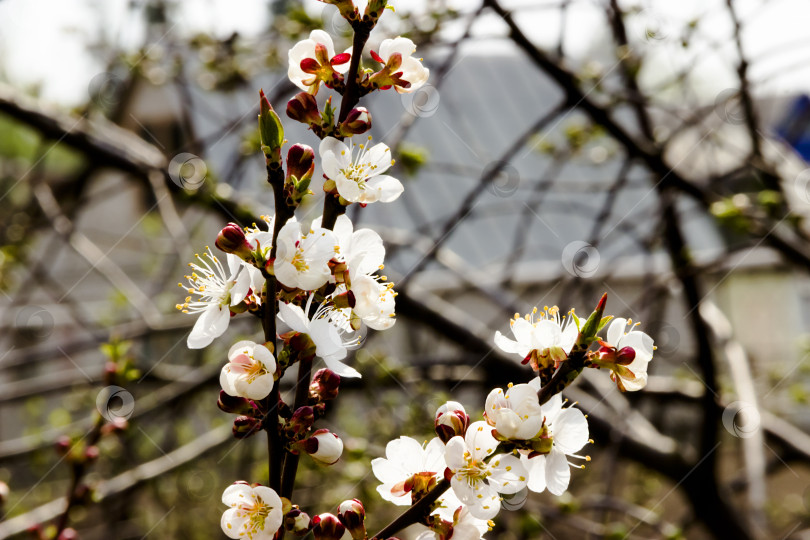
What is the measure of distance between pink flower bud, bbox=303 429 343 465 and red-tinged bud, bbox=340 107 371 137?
0.96 ft

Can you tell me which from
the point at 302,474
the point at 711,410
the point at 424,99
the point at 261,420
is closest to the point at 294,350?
the point at 261,420

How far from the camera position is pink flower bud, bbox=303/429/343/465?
0.63 meters

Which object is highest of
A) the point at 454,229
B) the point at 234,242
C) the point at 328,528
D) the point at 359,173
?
the point at 454,229

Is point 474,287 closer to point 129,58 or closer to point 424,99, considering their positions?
point 424,99

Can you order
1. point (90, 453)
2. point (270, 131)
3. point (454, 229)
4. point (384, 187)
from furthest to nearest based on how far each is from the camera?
point (454, 229), point (90, 453), point (384, 187), point (270, 131)

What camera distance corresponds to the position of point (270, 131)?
595 mm

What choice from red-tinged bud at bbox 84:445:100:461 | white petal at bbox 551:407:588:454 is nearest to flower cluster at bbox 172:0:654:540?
white petal at bbox 551:407:588:454

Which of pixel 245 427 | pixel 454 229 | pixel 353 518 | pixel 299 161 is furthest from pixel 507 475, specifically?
pixel 454 229

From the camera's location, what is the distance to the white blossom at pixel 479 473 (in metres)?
0.60

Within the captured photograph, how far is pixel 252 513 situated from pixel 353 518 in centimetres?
10

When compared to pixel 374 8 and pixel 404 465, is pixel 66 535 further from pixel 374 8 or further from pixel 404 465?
pixel 374 8

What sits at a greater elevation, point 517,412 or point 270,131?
point 270,131

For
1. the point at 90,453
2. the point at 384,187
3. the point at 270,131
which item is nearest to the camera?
the point at 270,131

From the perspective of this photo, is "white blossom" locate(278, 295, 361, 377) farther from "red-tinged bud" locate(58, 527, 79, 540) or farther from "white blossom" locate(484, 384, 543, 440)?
"red-tinged bud" locate(58, 527, 79, 540)
